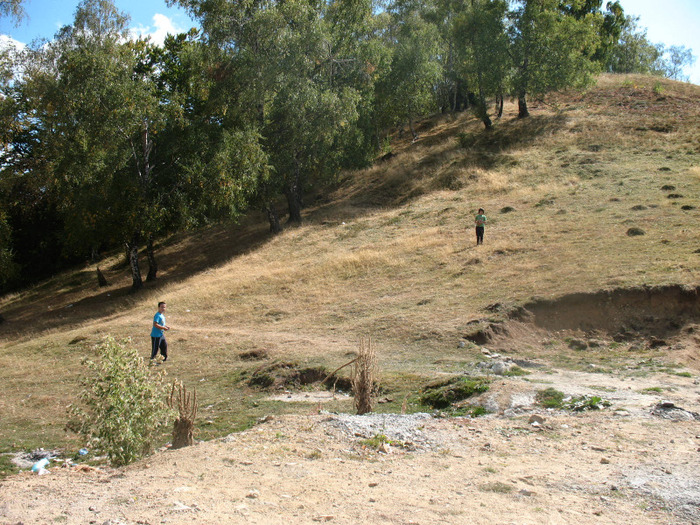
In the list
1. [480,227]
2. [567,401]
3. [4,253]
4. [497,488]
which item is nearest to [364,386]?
[567,401]

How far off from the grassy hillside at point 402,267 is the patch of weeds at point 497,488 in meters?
4.23

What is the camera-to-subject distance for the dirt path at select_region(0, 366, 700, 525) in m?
5.62

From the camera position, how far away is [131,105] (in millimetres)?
25688

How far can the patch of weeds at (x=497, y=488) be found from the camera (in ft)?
20.4

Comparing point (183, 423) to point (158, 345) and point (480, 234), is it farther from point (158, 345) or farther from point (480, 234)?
point (480, 234)

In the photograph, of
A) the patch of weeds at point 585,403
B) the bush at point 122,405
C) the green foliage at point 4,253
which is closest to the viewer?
the bush at point 122,405

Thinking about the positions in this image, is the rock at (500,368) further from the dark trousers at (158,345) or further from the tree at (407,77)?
the tree at (407,77)

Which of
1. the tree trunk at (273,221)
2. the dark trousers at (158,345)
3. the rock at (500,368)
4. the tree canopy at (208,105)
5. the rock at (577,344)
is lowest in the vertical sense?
the rock at (577,344)

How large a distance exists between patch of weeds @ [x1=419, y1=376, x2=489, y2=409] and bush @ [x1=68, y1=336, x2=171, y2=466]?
15.7ft

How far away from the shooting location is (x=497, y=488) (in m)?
6.27

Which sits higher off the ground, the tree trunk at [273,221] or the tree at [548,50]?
the tree at [548,50]

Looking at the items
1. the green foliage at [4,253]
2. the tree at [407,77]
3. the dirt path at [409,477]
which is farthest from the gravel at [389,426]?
the tree at [407,77]

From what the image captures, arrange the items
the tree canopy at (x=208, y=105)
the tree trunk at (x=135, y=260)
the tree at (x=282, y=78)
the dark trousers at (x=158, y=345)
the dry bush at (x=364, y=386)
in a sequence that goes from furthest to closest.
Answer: the tree at (x=282, y=78) → the tree trunk at (x=135, y=260) → the tree canopy at (x=208, y=105) → the dark trousers at (x=158, y=345) → the dry bush at (x=364, y=386)

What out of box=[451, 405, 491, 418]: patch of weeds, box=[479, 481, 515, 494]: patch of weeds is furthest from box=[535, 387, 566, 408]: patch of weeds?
box=[479, 481, 515, 494]: patch of weeds
